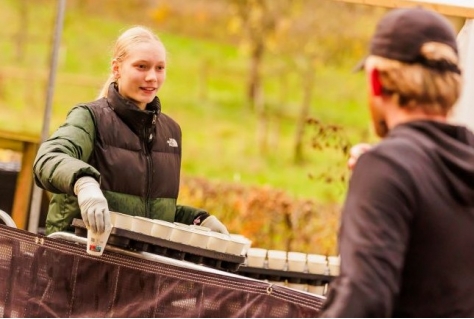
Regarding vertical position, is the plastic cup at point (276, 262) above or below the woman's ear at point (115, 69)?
below

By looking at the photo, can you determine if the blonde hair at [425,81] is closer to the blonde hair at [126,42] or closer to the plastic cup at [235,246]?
the plastic cup at [235,246]

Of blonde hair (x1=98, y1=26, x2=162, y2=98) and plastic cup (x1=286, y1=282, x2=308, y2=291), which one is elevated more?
blonde hair (x1=98, y1=26, x2=162, y2=98)

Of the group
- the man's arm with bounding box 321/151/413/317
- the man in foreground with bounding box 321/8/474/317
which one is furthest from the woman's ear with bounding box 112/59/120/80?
the man's arm with bounding box 321/151/413/317

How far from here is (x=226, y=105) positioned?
400 inches

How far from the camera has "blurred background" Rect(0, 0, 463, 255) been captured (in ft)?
31.9

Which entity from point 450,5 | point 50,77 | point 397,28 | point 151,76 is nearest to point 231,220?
point 50,77

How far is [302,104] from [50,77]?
4675mm

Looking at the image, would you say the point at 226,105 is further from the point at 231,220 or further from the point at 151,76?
the point at 151,76

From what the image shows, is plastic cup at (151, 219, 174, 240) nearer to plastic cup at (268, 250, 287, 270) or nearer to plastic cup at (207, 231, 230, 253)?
plastic cup at (207, 231, 230, 253)

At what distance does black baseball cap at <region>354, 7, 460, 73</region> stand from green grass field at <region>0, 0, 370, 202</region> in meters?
7.24

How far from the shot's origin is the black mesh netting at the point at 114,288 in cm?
331

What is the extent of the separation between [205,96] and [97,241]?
6938mm

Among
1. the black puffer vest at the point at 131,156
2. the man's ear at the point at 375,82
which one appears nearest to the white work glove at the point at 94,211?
the black puffer vest at the point at 131,156

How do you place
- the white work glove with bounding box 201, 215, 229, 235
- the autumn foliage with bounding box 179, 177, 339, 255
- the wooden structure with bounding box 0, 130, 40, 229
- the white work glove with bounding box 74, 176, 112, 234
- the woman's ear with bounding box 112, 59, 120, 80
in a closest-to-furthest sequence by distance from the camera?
the white work glove with bounding box 74, 176, 112, 234
the woman's ear with bounding box 112, 59, 120, 80
the white work glove with bounding box 201, 215, 229, 235
the wooden structure with bounding box 0, 130, 40, 229
the autumn foliage with bounding box 179, 177, 339, 255
